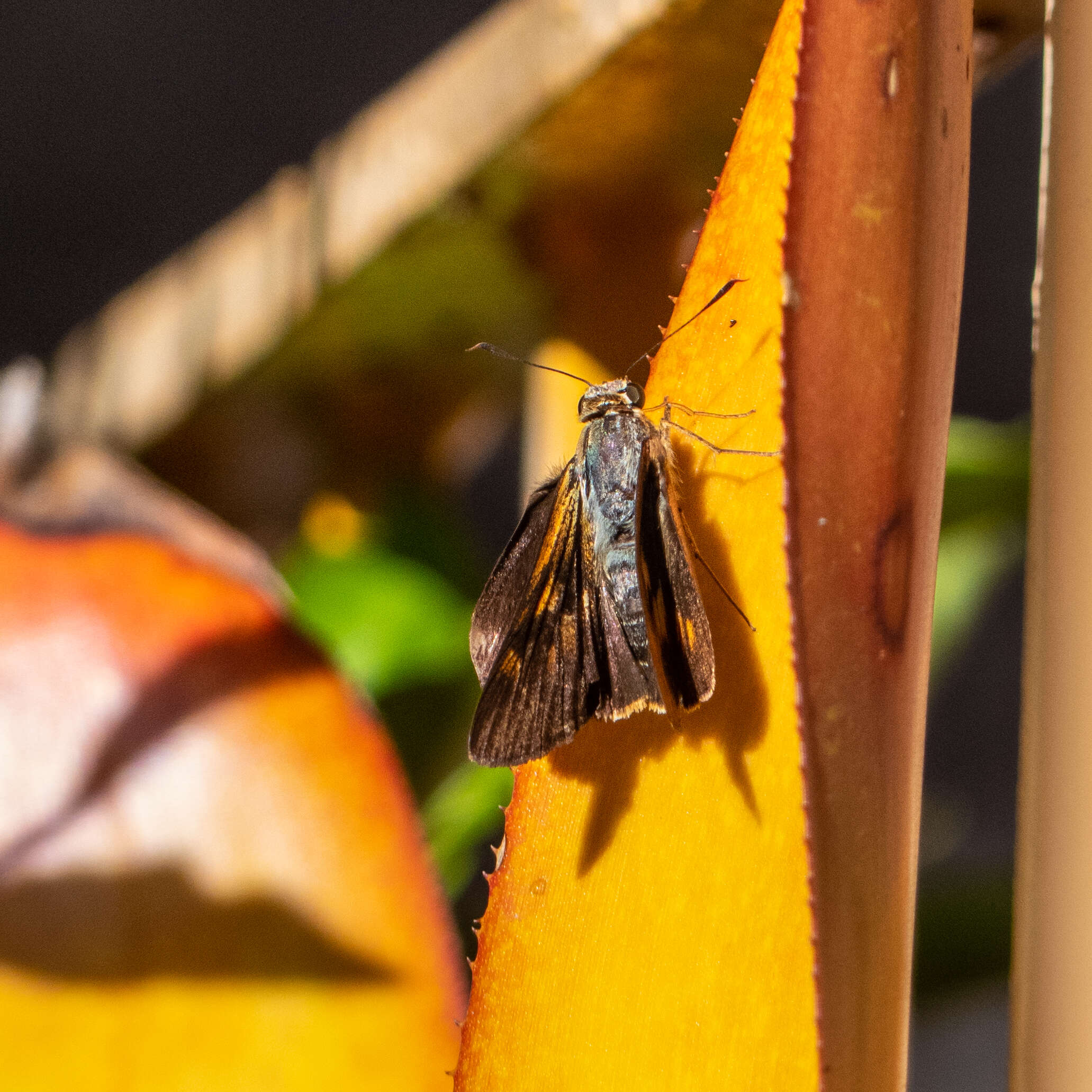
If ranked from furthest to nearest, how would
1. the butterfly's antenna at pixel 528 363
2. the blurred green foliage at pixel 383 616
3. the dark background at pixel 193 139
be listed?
the dark background at pixel 193 139 < the blurred green foliage at pixel 383 616 < the butterfly's antenna at pixel 528 363

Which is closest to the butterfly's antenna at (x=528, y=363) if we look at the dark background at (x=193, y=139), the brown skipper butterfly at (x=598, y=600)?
the brown skipper butterfly at (x=598, y=600)

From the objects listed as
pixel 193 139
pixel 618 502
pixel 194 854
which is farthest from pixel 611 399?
pixel 193 139

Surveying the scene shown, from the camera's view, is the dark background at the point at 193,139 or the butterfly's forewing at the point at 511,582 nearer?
the butterfly's forewing at the point at 511,582

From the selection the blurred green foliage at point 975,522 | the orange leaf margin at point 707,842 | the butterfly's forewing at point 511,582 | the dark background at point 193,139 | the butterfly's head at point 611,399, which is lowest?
the orange leaf margin at point 707,842

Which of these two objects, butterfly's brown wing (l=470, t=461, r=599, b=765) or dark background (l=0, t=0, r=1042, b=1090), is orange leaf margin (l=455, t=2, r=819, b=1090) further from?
dark background (l=0, t=0, r=1042, b=1090)

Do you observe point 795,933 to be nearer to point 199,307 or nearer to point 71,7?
point 199,307

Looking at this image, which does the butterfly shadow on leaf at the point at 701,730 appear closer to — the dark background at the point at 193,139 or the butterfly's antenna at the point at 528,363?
the butterfly's antenna at the point at 528,363

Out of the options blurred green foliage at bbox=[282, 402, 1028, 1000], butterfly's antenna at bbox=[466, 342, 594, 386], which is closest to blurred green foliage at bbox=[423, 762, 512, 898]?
blurred green foliage at bbox=[282, 402, 1028, 1000]
